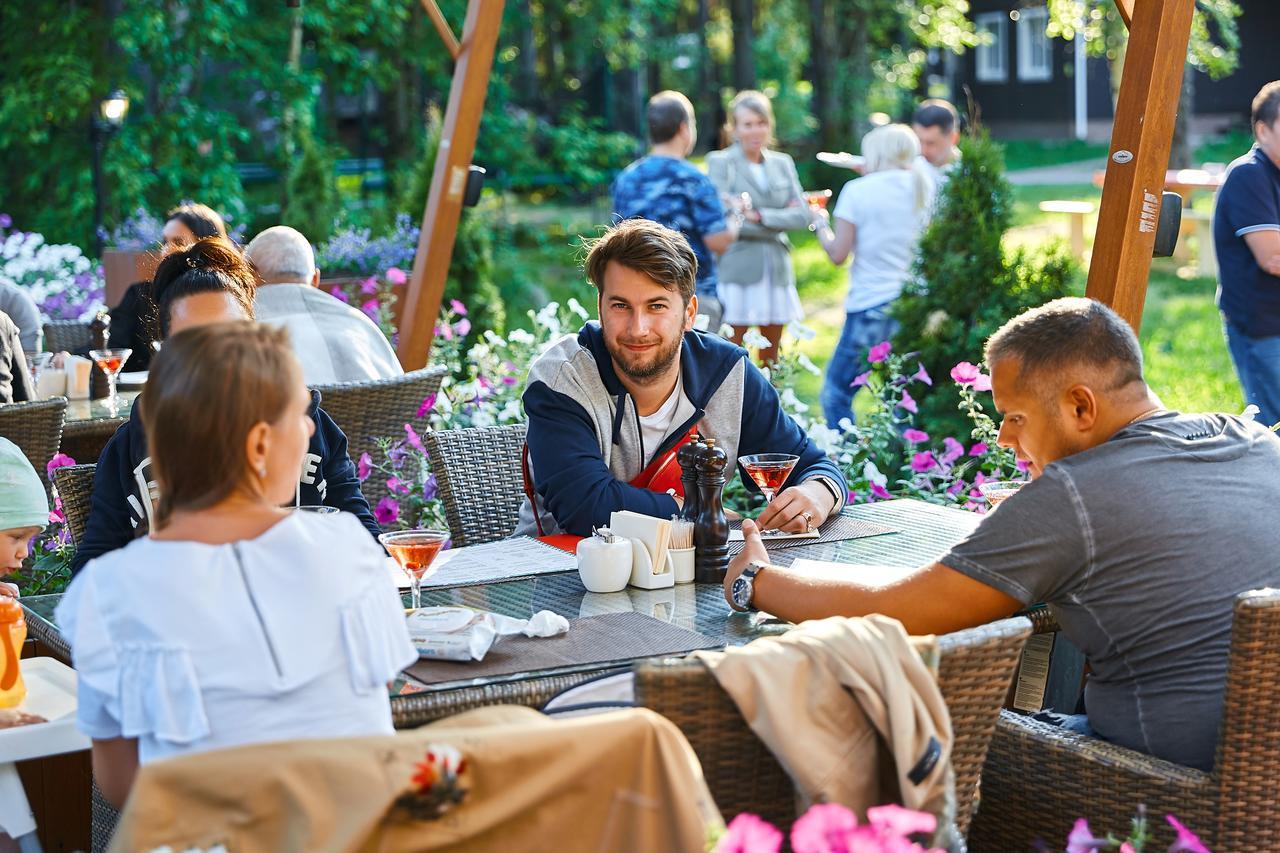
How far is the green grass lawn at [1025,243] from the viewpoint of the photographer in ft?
32.8

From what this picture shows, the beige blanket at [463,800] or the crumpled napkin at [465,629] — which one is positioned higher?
the beige blanket at [463,800]

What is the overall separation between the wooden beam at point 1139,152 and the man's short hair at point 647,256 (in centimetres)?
123

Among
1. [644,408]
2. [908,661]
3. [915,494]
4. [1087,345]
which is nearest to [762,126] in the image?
[915,494]

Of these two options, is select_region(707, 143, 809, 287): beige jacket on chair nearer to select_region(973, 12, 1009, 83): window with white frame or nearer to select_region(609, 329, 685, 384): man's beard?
select_region(609, 329, 685, 384): man's beard

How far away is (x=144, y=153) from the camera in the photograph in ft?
41.5

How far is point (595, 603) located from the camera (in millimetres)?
2988

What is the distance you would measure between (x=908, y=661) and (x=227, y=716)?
0.91 metres

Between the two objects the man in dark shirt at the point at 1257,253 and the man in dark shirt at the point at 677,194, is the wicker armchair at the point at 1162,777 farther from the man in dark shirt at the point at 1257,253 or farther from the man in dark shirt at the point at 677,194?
the man in dark shirt at the point at 677,194

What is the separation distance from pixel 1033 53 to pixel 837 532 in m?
30.9

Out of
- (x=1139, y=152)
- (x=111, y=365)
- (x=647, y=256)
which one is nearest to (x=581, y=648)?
(x=647, y=256)

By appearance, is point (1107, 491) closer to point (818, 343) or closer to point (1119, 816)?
point (1119, 816)

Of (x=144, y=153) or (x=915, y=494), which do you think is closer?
(x=915, y=494)

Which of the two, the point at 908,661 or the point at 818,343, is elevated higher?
the point at 908,661

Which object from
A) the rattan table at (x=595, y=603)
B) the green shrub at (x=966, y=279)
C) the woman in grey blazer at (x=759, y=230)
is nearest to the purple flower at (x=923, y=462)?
the green shrub at (x=966, y=279)
